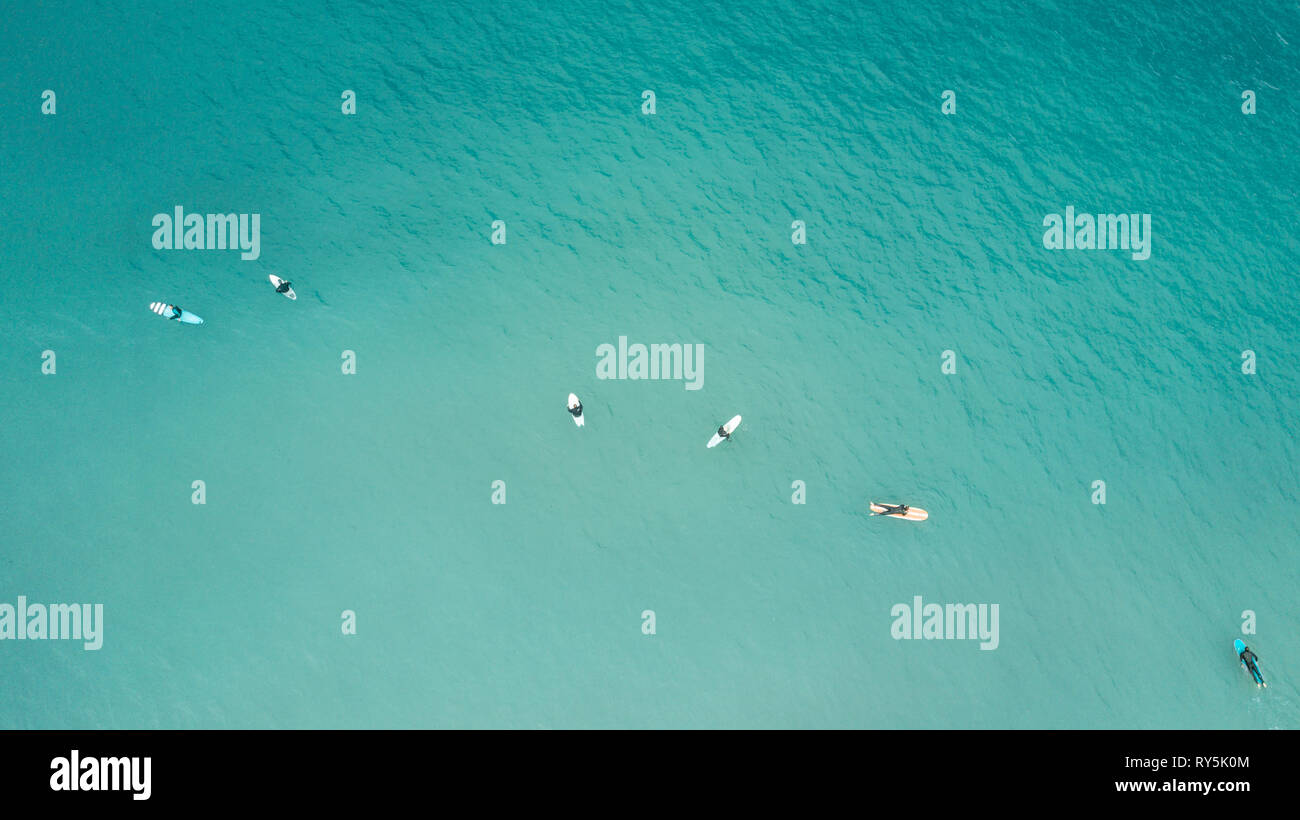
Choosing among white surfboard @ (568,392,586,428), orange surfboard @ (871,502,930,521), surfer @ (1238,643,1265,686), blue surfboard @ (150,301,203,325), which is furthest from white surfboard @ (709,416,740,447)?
blue surfboard @ (150,301,203,325)

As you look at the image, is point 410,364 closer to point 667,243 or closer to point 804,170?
point 667,243

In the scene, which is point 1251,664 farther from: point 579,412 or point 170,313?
point 170,313

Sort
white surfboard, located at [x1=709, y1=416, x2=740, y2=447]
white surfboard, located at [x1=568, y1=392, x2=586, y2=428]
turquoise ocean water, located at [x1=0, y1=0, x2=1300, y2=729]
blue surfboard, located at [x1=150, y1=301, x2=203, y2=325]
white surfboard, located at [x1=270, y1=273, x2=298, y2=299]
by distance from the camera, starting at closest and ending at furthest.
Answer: turquoise ocean water, located at [x1=0, y1=0, x2=1300, y2=729], white surfboard, located at [x1=568, y1=392, x2=586, y2=428], white surfboard, located at [x1=709, y1=416, x2=740, y2=447], blue surfboard, located at [x1=150, y1=301, x2=203, y2=325], white surfboard, located at [x1=270, y1=273, x2=298, y2=299]

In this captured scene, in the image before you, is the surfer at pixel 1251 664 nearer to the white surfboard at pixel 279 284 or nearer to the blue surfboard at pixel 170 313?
the white surfboard at pixel 279 284

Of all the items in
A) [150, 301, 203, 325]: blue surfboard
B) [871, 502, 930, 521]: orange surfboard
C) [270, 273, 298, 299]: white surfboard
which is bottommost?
[871, 502, 930, 521]: orange surfboard

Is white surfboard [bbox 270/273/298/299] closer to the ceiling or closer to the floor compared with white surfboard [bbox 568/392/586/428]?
closer to the ceiling

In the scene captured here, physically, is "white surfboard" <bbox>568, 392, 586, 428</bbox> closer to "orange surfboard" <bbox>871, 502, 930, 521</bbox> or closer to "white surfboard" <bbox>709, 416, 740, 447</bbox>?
"white surfboard" <bbox>709, 416, 740, 447</bbox>

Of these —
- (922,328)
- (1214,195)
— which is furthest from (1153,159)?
(922,328)
